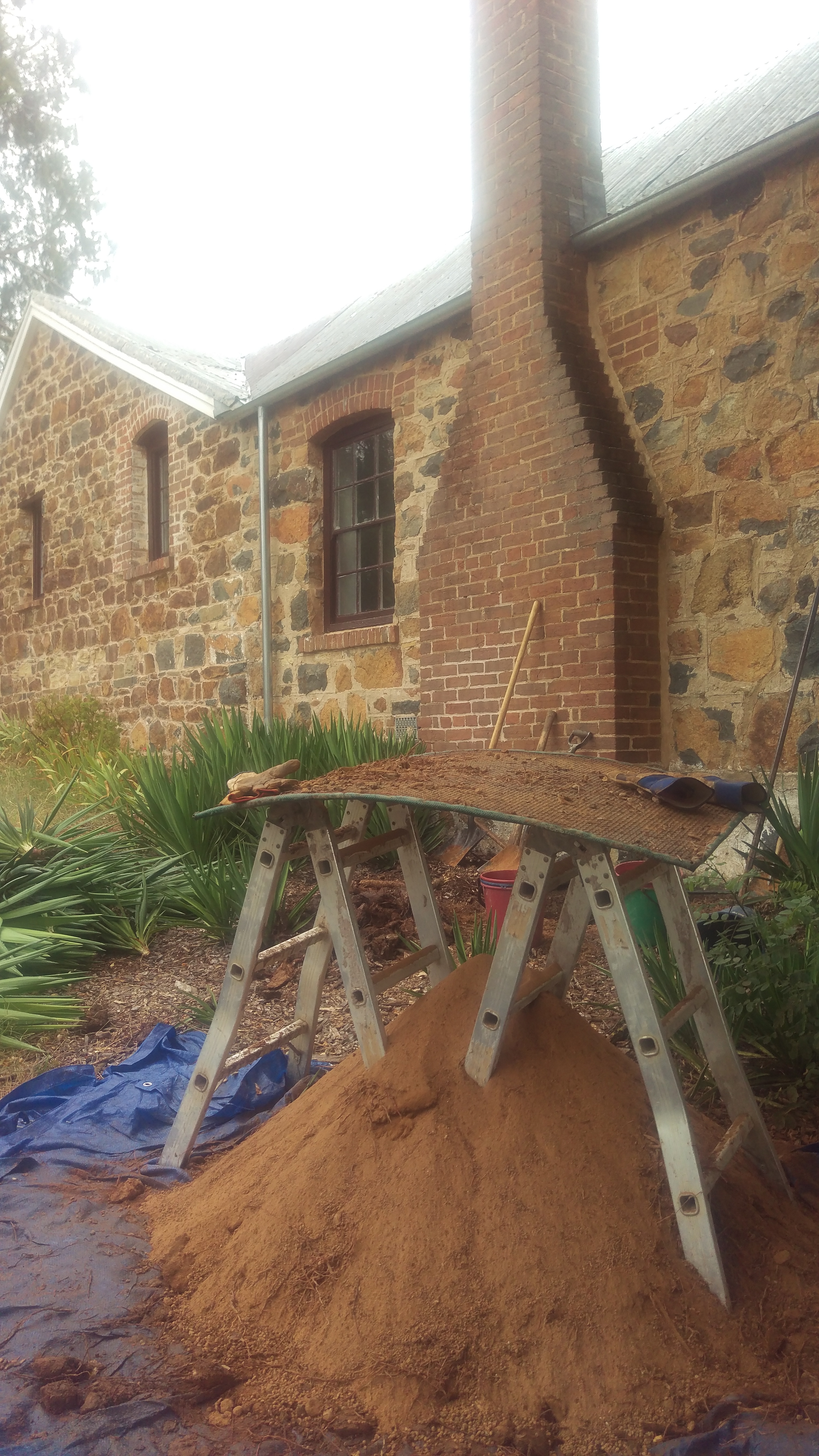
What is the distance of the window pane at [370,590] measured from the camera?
8414 millimetres

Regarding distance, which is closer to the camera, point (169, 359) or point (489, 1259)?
point (489, 1259)

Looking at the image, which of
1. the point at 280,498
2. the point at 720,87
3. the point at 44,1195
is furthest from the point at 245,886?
the point at 720,87

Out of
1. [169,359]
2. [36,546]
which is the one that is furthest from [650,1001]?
[36,546]

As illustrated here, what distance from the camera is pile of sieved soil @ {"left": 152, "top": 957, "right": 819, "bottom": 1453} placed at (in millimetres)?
2129

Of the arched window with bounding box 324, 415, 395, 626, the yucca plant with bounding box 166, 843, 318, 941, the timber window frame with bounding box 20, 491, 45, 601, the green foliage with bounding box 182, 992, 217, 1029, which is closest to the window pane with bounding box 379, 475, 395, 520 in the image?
the arched window with bounding box 324, 415, 395, 626

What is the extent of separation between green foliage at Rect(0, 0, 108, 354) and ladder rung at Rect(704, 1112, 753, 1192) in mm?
24775

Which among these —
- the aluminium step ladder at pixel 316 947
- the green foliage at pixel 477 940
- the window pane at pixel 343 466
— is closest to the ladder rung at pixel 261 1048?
the aluminium step ladder at pixel 316 947

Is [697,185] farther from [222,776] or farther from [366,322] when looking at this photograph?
[222,776]

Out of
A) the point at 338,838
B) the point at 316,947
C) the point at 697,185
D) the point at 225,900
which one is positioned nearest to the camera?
the point at 338,838

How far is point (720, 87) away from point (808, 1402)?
8.65 meters

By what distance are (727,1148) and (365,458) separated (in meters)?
6.89

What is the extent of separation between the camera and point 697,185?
18.7ft

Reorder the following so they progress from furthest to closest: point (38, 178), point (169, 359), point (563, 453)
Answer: point (38, 178) < point (169, 359) < point (563, 453)

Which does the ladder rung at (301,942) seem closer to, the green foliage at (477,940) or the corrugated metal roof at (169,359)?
the green foliage at (477,940)
